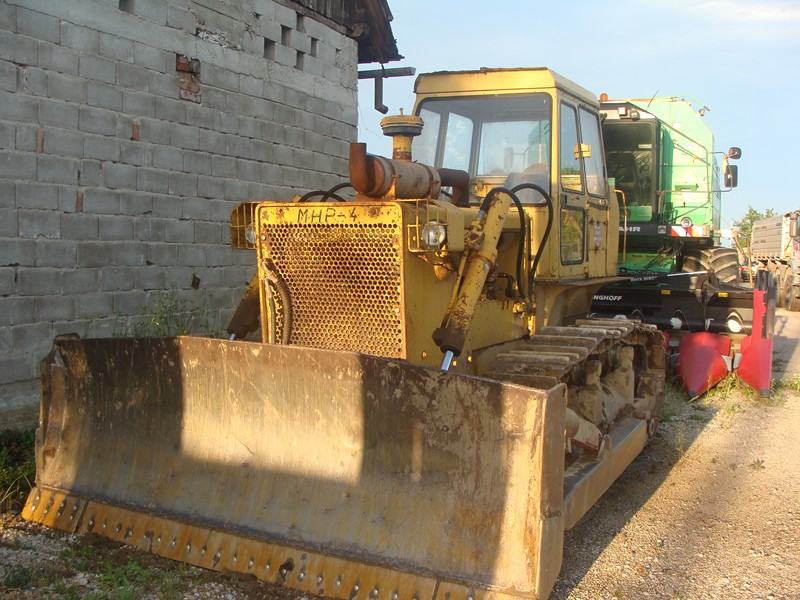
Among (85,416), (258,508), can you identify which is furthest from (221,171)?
(258,508)

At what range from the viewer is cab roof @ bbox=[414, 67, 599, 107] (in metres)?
5.52

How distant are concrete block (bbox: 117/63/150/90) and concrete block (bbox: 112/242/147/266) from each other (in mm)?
1360

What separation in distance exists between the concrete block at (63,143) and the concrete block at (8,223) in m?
0.59

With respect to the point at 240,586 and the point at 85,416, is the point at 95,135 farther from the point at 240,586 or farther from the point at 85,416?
the point at 240,586

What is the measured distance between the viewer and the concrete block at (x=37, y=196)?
6.16 metres

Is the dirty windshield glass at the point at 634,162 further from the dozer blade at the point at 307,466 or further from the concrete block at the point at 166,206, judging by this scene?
the dozer blade at the point at 307,466

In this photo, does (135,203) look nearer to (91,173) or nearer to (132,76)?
(91,173)

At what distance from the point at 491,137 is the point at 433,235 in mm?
1866

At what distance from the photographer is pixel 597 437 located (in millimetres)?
4633

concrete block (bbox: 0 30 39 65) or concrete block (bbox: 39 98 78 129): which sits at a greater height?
concrete block (bbox: 0 30 39 65)

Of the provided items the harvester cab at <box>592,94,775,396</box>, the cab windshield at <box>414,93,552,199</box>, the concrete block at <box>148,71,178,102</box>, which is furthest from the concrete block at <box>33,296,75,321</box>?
the harvester cab at <box>592,94,775,396</box>

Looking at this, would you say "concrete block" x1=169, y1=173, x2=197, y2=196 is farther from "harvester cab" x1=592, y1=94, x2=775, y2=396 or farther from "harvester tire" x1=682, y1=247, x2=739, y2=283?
"harvester tire" x1=682, y1=247, x2=739, y2=283

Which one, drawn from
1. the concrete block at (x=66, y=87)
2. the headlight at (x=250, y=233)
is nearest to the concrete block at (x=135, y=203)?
the concrete block at (x=66, y=87)

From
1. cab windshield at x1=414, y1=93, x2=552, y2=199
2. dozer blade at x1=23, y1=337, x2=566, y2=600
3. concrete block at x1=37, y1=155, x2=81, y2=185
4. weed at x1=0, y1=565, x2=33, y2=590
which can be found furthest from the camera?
concrete block at x1=37, y1=155, x2=81, y2=185
